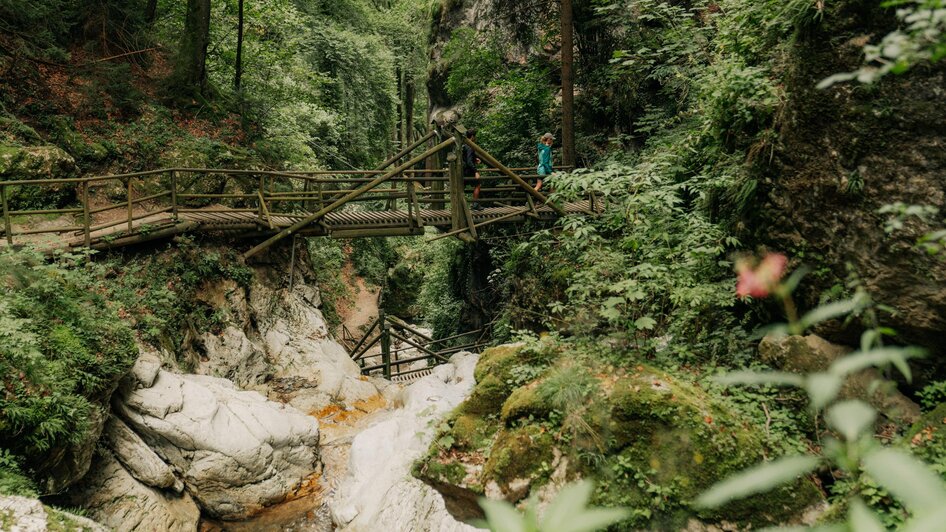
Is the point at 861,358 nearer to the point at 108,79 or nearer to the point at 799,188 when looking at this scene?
the point at 799,188

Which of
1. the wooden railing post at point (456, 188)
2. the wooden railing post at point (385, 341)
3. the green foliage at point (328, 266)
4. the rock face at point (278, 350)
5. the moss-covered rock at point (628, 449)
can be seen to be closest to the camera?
the moss-covered rock at point (628, 449)

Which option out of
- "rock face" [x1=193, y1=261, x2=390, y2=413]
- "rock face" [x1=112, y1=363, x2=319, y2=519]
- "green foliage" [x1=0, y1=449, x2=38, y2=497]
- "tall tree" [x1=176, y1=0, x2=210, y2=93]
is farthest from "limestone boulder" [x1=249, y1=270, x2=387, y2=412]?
"tall tree" [x1=176, y1=0, x2=210, y2=93]

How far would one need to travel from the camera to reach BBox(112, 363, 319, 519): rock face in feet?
23.8

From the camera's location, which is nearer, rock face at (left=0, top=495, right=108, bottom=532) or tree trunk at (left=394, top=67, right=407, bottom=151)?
rock face at (left=0, top=495, right=108, bottom=532)

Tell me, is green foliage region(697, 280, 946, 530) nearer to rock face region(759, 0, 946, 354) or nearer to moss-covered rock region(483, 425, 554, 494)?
moss-covered rock region(483, 425, 554, 494)

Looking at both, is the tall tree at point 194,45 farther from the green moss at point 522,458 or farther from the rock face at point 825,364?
the rock face at point 825,364

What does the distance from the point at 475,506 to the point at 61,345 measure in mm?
5140

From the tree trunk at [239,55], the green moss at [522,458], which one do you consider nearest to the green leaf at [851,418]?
the green moss at [522,458]

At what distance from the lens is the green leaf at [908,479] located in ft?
2.35

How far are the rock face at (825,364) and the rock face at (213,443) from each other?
6.61 m

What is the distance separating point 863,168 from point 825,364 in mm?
1699

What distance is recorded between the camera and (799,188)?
5.16m

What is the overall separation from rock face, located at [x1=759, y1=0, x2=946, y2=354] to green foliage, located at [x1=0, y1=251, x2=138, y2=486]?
25.0 feet

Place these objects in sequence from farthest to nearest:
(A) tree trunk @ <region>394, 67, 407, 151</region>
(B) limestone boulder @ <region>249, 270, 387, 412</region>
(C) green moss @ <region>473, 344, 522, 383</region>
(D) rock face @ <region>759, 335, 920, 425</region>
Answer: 1. (A) tree trunk @ <region>394, 67, 407, 151</region>
2. (B) limestone boulder @ <region>249, 270, 387, 412</region>
3. (C) green moss @ <region>473, 344, 522, 383</region>
4. (D) rock face @ <region>759, 335, 920, 425</region>
